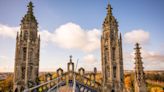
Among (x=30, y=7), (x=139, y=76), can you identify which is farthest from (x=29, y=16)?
(x=139, y=76)

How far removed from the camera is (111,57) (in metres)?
34.8

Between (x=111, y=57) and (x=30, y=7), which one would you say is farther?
(x=30, y=7)

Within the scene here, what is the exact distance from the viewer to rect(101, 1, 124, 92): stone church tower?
33.9 meters

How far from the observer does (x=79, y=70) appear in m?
33.7

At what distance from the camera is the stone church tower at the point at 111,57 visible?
33875mm

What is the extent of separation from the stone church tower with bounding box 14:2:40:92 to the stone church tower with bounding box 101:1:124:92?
11.6 meters

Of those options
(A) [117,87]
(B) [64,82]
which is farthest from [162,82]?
(B) [64,82]

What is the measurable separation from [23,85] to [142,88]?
18.8 meters

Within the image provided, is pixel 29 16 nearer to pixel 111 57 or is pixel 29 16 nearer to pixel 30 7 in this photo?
pixel 30 7

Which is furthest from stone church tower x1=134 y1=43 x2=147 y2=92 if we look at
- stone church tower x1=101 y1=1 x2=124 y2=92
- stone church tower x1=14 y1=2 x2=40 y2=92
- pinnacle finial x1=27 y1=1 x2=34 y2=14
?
pinnacle finial x1=27 y1=1 x2=34 y2=14

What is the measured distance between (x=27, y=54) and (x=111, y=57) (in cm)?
1401

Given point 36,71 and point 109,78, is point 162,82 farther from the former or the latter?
point 36,71

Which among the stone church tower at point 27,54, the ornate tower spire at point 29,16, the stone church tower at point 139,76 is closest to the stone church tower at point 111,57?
the stone church tower at point 139,76

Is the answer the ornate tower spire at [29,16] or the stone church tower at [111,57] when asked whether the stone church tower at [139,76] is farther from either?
the ornate tower spire at [29,16]
